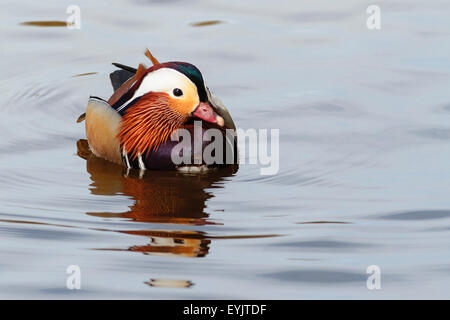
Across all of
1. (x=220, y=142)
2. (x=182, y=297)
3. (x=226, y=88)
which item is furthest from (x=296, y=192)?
(x=226, y=88)

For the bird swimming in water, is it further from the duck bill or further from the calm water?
the calm water

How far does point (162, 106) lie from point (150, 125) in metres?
0.18

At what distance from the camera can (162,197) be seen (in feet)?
24.0

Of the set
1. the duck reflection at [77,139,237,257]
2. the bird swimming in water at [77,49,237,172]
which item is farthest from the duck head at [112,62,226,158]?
the duck reflection at [77,139,237,257]

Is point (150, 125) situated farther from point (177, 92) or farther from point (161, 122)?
point (177, 92)

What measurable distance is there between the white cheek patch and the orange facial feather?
5cm

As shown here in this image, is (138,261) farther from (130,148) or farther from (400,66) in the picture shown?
(400,66)

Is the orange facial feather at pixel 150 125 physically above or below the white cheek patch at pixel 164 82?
below

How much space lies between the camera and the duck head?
7.74 meters

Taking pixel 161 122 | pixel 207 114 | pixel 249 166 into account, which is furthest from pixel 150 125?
pixel 249 166

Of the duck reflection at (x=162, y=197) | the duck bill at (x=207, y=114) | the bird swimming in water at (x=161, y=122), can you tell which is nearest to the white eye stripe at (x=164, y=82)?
the bird swimming in water at (x=161, y=122)

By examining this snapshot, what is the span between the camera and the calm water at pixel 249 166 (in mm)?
5902

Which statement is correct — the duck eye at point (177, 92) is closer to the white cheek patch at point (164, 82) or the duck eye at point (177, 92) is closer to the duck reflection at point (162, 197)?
the white cheek patch at point (164, 82)

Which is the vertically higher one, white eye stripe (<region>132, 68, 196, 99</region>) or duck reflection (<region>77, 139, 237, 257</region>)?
white eye stripe (<region>132, 68, 196, 99</region>)
